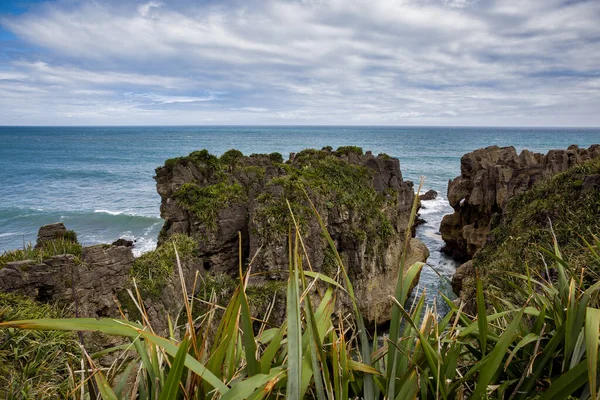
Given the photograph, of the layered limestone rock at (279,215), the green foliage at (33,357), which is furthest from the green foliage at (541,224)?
the green foliage at (33,357)

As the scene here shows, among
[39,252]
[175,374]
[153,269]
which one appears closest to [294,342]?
[175,374]

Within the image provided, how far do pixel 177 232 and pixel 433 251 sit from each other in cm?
1922

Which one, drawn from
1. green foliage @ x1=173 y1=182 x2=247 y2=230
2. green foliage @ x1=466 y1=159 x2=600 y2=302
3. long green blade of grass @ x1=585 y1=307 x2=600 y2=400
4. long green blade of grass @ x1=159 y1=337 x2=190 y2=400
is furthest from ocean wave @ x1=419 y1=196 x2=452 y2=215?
long green blade of grass @ x1=159 y1=337 x2=190 y2=400

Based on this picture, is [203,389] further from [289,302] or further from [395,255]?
[395,255]

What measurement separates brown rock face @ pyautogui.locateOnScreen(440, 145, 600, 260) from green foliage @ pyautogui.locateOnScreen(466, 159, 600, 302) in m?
8.07

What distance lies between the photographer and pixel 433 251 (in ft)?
83.3

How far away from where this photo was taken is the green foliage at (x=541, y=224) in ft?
26.1

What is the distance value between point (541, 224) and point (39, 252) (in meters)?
11.5

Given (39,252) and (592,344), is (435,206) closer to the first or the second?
(39,252)

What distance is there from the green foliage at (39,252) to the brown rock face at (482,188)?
60.3 feet

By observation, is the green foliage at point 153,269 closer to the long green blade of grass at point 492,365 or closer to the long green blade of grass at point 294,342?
the long green blade of grass at point 294,342

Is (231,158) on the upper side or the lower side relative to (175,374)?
upper

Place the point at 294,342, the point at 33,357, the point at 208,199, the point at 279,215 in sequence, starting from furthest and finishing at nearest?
the point at 208,199
the point at 279,215
the point at 33,357
the point at 294,342

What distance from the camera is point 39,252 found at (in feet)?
23.4
